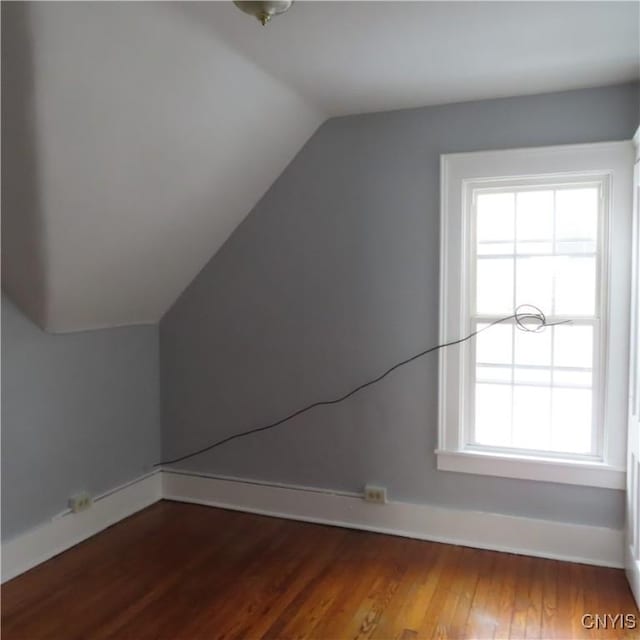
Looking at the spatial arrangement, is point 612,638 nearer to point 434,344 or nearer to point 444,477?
point 444,477

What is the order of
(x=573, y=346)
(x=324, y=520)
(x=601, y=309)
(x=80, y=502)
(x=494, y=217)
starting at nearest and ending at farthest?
(x=601, y=309), (x=573, y=346), (x=494, y=217), (x=80, y=502), (x=324, y=520)

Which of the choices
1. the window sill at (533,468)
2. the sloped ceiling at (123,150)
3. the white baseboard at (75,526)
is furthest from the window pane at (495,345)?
the white baseboard at (75,526)

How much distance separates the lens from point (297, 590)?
109 inches

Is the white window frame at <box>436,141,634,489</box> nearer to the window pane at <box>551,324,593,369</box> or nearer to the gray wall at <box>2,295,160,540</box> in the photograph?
the window pane at <box>551,324,593,369</box>

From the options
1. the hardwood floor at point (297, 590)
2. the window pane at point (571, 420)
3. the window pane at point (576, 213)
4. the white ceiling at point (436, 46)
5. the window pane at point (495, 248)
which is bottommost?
the hardwood floor at point (297, 590)

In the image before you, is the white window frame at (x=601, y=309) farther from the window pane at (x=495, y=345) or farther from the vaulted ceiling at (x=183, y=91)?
the vaulted ceiling at (x=183, y=91)

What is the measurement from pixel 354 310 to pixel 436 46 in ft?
4.76

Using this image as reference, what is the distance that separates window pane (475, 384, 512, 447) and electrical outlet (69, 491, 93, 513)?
2145mm

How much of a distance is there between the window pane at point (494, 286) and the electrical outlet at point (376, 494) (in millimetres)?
1127

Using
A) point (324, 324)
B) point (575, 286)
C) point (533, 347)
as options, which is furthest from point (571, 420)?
point (324, 324)

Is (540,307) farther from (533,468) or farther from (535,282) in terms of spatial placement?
(533,468)

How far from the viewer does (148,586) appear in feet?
9.24

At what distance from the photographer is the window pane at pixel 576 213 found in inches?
118

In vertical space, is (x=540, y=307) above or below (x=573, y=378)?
above
